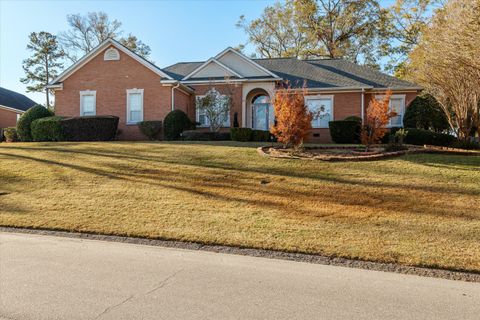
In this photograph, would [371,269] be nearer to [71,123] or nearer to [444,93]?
[444,93]

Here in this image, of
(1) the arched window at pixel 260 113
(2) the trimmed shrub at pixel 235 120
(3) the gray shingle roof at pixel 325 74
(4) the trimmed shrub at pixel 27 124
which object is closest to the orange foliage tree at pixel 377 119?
(3) the gray shingle roof at pixel 325 74

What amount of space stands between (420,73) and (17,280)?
18.1 m

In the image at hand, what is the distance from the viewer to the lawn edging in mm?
5473

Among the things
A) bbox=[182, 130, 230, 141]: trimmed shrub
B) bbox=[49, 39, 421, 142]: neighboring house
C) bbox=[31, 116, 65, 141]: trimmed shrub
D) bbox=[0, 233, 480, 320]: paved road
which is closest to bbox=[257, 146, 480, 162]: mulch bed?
bbox=[182, 130, 230, 141]: trimmed shrub

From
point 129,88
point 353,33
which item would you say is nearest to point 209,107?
point 129,88

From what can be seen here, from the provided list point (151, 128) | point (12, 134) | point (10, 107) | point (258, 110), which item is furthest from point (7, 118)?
point (258, 110)

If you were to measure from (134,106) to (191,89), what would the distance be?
3485 millimetres

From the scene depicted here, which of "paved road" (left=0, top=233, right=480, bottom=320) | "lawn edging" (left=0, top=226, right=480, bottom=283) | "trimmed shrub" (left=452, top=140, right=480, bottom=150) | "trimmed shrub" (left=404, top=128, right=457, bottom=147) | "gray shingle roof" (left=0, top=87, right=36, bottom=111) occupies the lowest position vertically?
"lawn edging" (left=0, top=226, right=480, bottom=283)

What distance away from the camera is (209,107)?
21812mm

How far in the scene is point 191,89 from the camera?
2406 centimetres

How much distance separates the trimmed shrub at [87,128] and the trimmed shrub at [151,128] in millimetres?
1752

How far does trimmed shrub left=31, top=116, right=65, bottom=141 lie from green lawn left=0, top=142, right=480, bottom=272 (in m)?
7.20

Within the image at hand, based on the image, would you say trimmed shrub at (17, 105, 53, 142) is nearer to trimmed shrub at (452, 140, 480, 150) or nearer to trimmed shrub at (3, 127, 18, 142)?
trimmed shrub at (3, 127, 18, 142)

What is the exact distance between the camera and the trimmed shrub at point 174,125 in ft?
68.9
